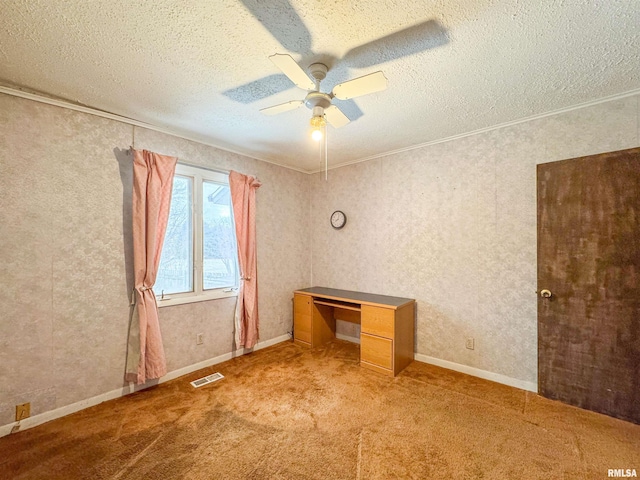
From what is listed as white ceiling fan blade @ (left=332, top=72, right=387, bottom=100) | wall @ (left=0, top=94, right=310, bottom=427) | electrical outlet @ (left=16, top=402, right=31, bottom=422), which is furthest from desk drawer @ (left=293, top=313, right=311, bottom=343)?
white ceiling fan blade @ (left=332, top=72, right=387, bottom=100)

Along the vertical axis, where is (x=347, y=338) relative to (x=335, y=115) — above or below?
below

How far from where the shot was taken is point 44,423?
2064 millimetres

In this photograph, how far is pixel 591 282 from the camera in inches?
85.5

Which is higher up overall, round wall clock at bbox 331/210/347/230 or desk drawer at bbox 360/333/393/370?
round wall clock at bbox 331/210/347/230

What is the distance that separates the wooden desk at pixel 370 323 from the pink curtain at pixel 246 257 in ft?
2.20

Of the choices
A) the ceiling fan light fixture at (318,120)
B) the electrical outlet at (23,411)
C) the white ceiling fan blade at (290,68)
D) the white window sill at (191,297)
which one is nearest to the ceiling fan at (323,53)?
the white ceiling fan blade at (290,68)

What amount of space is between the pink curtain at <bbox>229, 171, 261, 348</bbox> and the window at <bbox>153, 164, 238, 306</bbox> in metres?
0.12

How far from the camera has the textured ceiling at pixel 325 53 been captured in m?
1.37

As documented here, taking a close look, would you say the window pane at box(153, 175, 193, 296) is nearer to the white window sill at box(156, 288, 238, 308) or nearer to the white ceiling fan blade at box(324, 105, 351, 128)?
the white window sill at box(156, 288, 238, 308)

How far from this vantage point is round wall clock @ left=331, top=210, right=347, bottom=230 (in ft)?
12.7

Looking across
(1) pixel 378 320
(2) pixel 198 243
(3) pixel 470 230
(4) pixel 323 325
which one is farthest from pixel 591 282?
(2) pixel 198 243

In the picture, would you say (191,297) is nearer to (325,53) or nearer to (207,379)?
(207,379)

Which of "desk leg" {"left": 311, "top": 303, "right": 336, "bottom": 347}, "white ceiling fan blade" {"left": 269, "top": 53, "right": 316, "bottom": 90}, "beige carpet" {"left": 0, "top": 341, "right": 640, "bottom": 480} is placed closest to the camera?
"white ceiling fan blade" {"left": 269, "top": 53, "right": 316, "bottom": 90}

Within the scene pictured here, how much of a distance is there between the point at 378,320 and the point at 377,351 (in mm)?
322
